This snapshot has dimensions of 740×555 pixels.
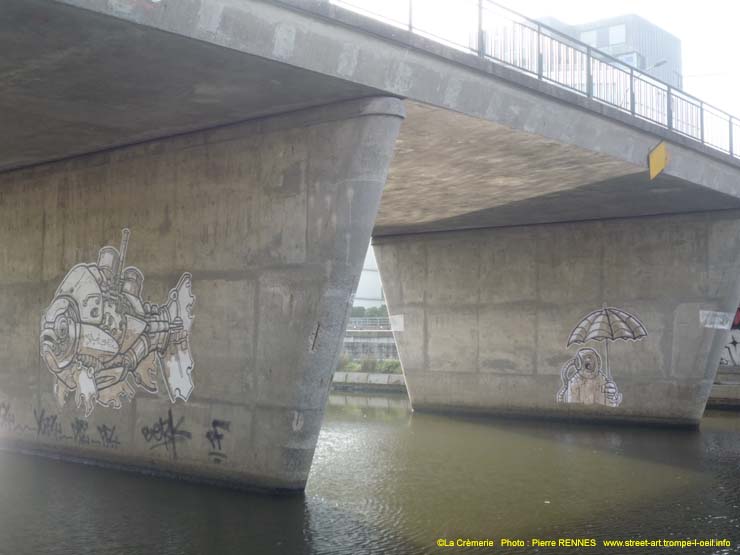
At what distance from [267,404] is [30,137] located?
6.59 m

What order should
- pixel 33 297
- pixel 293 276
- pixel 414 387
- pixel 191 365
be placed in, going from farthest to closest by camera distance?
1. pixel 414 387
2. pixel 33 297
3. pixel 191 365
4. pixel 293 276

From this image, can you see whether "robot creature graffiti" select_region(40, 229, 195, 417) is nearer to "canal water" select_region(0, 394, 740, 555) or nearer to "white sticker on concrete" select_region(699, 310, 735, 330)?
"canal water" select_region(0, 394, 740, 555)

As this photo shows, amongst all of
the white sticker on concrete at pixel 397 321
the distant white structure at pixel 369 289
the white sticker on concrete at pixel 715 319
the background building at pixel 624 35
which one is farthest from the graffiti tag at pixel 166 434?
the background building at pixel 624 35

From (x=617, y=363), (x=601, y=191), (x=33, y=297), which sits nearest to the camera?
(x=33, y=297)

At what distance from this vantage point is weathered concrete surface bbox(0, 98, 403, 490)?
12594 millimetres

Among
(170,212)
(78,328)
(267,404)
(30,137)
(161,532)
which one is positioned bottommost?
(161,532)

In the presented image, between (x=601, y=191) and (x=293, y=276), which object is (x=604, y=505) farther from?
(x=601, y=191)

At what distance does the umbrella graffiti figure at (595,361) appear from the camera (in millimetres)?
23672

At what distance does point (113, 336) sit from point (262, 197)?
452 centimetres

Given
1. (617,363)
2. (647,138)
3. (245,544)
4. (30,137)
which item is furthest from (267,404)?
(617,363)

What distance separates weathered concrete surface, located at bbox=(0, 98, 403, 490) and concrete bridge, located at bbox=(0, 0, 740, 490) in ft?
0.13

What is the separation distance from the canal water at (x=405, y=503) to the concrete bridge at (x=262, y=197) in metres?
1.01

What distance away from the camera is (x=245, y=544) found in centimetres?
1065

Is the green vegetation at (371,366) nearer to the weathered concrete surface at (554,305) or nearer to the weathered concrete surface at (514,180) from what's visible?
the weathered concrete surface at (554,305)
